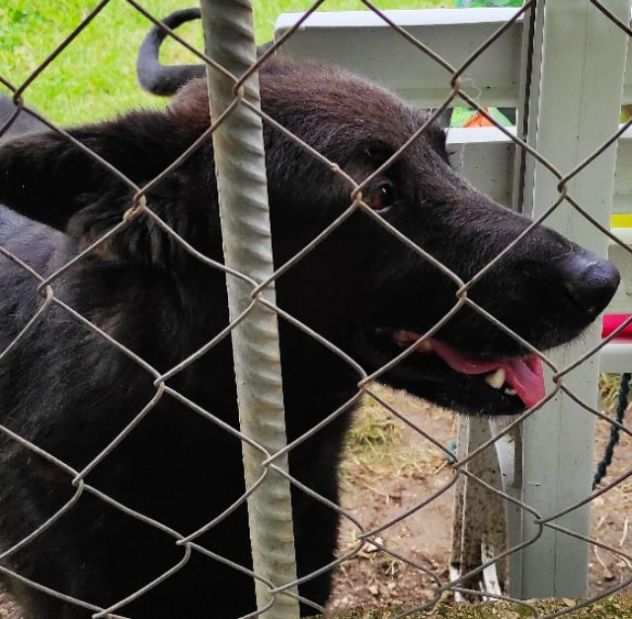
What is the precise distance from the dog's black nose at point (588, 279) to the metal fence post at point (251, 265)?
0.70m

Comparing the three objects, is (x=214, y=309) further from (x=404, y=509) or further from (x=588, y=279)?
(x=404, y=509)

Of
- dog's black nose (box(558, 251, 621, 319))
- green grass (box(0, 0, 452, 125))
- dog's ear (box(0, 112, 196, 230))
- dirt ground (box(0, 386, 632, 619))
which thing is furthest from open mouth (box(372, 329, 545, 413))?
green grass (box(0, 0, 452, 125))

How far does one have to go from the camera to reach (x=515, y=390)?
Answer: 1.96 metres

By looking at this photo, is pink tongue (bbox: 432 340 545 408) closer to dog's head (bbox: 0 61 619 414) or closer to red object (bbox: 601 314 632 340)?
dog's head (bbox: 0 61 619 414)

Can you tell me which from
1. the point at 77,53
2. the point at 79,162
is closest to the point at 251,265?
the point at 79,162

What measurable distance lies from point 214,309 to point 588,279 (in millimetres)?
745

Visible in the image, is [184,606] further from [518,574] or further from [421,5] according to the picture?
[421,5]

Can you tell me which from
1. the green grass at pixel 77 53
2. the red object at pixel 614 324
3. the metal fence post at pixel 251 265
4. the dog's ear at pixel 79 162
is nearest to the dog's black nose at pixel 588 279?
the red object at pixel 614 324

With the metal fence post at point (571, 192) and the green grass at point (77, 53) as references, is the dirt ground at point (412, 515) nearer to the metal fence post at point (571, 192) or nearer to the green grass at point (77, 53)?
the metal fence post at point (571, 192)

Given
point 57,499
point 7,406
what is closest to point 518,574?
point 57,499

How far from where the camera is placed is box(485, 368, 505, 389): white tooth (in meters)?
1.93

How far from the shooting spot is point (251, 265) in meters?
1.22

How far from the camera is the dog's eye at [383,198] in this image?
184 centimetres

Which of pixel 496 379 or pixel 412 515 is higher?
pixel 496 379
